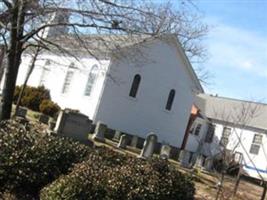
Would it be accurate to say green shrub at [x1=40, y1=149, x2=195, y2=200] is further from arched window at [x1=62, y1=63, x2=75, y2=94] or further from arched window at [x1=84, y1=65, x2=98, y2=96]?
arched window at [x1=62, y1=63, x2=75, y2=94]

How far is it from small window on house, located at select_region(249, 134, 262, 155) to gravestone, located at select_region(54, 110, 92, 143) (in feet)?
86.7

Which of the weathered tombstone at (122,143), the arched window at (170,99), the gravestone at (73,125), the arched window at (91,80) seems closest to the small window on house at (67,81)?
the arched window at (91,80)

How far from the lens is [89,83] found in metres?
36.2

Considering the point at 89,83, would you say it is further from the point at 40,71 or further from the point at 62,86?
the point at 40,71

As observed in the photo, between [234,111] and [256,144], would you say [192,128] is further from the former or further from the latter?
[256,144]

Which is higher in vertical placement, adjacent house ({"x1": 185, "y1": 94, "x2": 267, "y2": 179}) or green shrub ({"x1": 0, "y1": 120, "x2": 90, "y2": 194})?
adjacent house ({"x1": 185, "y1": 94, "x2": 267, "y2": 179})

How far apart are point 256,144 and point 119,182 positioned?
128 ft

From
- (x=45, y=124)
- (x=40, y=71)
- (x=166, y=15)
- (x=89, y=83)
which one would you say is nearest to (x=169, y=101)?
(x=89, y=83)

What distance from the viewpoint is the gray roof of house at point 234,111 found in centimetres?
4716

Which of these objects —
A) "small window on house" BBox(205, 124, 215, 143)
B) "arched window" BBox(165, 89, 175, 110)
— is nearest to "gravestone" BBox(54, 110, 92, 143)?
"arched window" BBox(165, 89, 175, 110)

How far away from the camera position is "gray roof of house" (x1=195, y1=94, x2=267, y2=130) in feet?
155

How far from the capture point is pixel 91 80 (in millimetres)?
36156

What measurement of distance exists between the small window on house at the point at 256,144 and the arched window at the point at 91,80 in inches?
689

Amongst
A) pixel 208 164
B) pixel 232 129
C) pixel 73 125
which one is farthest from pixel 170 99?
pixel 73 125
